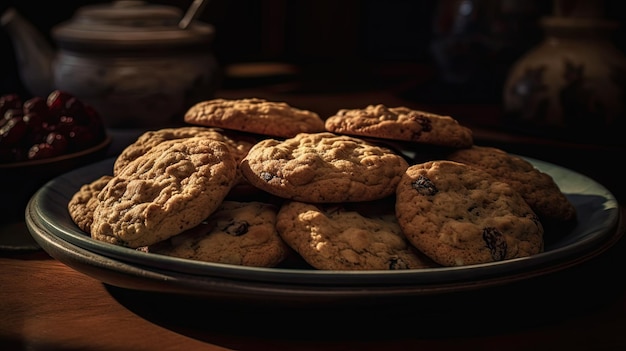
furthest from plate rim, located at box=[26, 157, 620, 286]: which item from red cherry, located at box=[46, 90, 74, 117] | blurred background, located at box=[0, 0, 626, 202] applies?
blurred background, located at box=[0, 0, 626, 202]

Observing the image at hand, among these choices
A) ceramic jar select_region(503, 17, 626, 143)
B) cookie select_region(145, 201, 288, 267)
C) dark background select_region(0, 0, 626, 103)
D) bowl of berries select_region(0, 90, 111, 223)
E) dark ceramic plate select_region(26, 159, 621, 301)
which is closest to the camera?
dark ceramic plate select_region(26, 159, 621, 301)

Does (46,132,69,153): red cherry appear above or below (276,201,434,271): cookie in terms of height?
below

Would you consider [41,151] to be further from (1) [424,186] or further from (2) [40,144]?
(1) [424,186]

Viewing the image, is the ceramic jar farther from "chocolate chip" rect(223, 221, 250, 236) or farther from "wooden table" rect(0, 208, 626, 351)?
"chocolate chip" rect(223, 221, 250, 236)

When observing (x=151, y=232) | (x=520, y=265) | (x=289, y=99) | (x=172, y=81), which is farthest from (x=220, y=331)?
(x=289, y=99)

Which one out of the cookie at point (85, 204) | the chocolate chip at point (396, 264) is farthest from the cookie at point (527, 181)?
the cookie at point (85, 204)

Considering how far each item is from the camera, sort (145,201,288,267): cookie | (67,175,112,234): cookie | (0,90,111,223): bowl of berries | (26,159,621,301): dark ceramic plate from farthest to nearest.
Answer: (0,90,111,223): bowl of berries < (67,175,112,234): cookie < (145,201,288,267): cookie < (26,159,621,301): dark ceramic plate

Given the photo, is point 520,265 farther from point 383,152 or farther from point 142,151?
point 142,151
